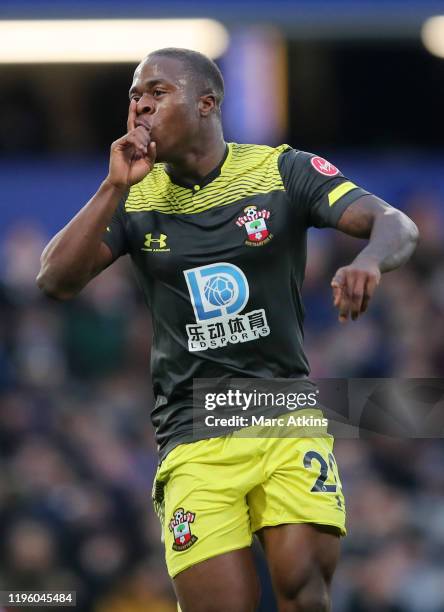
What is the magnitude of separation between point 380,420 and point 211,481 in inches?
42.5

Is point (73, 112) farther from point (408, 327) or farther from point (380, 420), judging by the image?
point (380, 420)

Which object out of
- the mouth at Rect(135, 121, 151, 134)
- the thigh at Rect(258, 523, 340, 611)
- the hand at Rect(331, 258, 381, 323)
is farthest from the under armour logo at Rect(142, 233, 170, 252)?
the thigh at Rect(258, 523, 340, 611)

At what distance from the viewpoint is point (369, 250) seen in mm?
5422

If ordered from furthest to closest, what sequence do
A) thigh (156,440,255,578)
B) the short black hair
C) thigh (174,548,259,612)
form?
1. the short black hair
2. thigh (156,440,255,578)
3. thigh (174,548,259,612)

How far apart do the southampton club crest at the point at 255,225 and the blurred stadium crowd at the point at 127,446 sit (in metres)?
3.79

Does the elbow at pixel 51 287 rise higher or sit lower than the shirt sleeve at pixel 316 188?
lower

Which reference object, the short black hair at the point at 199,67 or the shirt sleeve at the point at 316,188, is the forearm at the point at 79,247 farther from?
the shirt sleeve at the point at 316,188

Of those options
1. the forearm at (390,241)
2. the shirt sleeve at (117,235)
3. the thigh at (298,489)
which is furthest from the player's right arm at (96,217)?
the thigh at (298,489)

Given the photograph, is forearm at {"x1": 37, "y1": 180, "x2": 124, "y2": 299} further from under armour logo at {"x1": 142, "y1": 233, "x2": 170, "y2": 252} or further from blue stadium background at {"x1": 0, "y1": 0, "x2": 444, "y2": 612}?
blue stadium background at {"x1": 0, "y1": 0, "x2": 444, "y2": 612}

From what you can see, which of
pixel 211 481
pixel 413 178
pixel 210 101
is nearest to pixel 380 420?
pixel 211 481

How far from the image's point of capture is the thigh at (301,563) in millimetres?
5680

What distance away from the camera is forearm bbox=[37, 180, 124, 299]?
5.81 metres

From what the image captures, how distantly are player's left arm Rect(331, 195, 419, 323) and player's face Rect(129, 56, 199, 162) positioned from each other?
0.80m

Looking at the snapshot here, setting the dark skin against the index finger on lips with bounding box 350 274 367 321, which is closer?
the index finger on lips with bounding box 350 274 367 321
